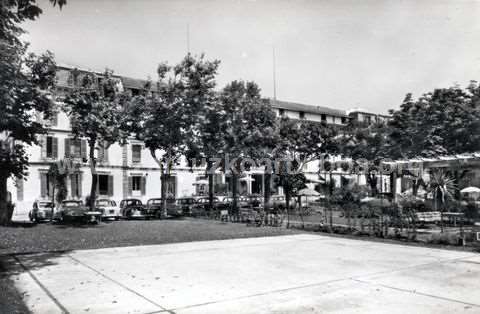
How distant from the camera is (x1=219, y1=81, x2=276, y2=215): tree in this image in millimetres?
26062

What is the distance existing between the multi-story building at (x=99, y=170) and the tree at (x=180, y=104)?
401 centimetres

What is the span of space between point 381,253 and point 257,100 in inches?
684

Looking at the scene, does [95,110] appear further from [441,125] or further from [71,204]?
[441,125]

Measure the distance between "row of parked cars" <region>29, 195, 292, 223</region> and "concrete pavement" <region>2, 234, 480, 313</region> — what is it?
30.7 feet

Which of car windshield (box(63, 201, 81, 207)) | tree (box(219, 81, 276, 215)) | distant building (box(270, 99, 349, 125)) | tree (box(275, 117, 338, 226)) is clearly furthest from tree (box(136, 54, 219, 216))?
distant building (box(270, 99, 349, 125))

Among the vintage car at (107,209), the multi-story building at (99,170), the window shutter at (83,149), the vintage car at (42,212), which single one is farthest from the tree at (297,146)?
the window shutter at (83,149)

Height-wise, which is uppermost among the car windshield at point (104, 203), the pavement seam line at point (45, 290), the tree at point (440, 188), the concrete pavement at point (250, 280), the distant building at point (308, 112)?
the distant building at point (308, 112)

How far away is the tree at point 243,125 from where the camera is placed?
2606cm

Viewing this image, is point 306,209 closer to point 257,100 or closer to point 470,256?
point 257,100

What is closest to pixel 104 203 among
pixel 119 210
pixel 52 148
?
pixel 119 210

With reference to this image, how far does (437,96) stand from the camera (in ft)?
92.9

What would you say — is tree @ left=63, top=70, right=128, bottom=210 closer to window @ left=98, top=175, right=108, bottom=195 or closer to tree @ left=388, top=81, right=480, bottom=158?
window @ left=98, top=175, right=108, bottom=195

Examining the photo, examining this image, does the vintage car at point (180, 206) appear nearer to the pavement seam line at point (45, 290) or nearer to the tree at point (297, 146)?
the tree at point (297, 146)

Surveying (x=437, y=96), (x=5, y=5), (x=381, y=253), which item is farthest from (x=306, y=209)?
(x=5, y=5)
